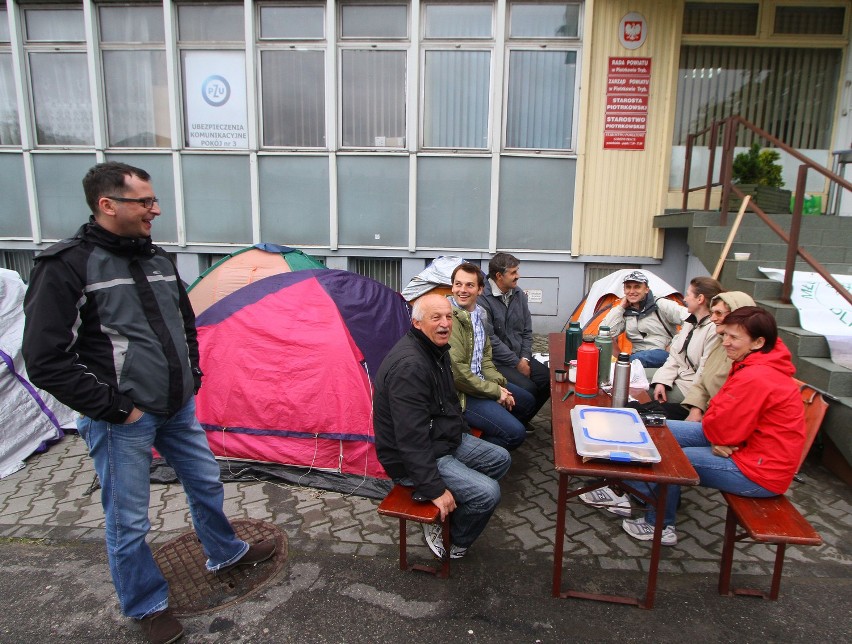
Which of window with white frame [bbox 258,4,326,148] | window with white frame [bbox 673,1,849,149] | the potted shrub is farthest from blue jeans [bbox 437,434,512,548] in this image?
window with white frame [bbox 673,1,849,149]

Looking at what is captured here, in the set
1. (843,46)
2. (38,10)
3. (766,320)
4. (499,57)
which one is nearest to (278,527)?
(766,320)

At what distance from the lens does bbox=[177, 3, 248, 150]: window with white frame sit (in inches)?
311

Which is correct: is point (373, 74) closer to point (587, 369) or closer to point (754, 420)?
point (587, 369)

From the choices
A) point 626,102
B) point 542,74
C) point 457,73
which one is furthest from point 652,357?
Answer: point 457,73

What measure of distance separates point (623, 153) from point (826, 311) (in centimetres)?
394

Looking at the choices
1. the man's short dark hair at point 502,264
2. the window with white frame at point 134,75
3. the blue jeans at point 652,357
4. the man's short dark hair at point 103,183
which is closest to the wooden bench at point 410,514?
the man's short dark hair at point 103,183

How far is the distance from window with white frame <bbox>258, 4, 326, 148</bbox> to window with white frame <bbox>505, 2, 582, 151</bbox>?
2698 millimetres

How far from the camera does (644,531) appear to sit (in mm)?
3316

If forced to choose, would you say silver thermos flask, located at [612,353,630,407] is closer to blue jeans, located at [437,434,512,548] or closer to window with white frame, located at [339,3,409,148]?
blue jeans, located at [437,434,512,548]

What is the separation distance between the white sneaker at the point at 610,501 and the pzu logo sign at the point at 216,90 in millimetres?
7369

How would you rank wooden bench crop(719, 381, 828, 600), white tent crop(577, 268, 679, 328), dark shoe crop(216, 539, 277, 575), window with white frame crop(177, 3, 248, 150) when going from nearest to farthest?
wooden bench crop(719, 381, 828, 600)
dark shoe crop(216, 539, 277, 575)
white tent crop(577, 268, 679, 328)
window with white frame crop(177, 3, 248, 150)

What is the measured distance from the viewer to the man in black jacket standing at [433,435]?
2.69m

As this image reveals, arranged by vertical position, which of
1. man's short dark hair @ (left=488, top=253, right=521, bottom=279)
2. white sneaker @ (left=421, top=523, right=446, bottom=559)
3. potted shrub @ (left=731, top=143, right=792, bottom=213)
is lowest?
white sneaker @ (left=421, top=523, right=446, bottom=559)

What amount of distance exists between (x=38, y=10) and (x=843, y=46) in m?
11.5
